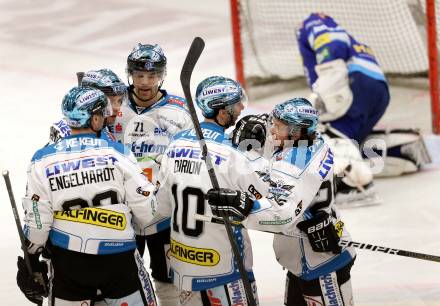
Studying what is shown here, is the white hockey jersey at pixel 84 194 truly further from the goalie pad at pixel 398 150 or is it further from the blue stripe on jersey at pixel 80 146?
the goalie pad at pixel 398 150

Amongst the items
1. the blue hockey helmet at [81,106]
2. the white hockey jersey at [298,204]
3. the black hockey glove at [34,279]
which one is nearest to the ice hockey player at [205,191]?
the white hockey jersey at [298,204]

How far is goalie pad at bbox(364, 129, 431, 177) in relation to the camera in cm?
790

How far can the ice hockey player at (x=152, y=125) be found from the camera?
5438 millimetres

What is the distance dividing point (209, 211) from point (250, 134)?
0.40 meters

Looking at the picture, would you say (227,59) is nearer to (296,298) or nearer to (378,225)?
(378,225)

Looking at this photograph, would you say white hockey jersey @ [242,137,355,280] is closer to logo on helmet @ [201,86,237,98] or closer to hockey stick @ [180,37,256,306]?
hockey stick @ [180,37,256,306]

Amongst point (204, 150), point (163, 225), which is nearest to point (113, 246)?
point (204, 150)

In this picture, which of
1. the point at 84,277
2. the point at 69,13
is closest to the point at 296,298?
the point at 84,277

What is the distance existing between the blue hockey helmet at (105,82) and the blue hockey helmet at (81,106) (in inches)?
24.1

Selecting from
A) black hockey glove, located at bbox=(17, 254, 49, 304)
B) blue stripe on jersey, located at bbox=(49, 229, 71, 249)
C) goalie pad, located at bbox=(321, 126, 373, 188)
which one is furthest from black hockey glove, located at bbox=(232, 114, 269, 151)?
goalie pad, located at bbox=(321, 126, 373, 188)

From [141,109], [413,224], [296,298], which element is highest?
[141,109]

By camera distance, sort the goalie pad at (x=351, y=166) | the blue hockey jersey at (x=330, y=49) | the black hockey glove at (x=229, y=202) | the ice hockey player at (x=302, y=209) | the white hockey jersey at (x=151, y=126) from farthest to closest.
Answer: the blue hockey jersey at (x=330, y=49), the goalie pad at (x=351, y=166), the white hockey jersey at (x=151, y=126), the ice hockey player at (x=302, y=209), the black hockey glove at (x=229, y=202)

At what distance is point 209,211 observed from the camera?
4629 mm

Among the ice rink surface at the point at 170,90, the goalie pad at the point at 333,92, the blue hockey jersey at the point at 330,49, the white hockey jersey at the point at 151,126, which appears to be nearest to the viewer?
the white hockey jersey at the point at 151,126
